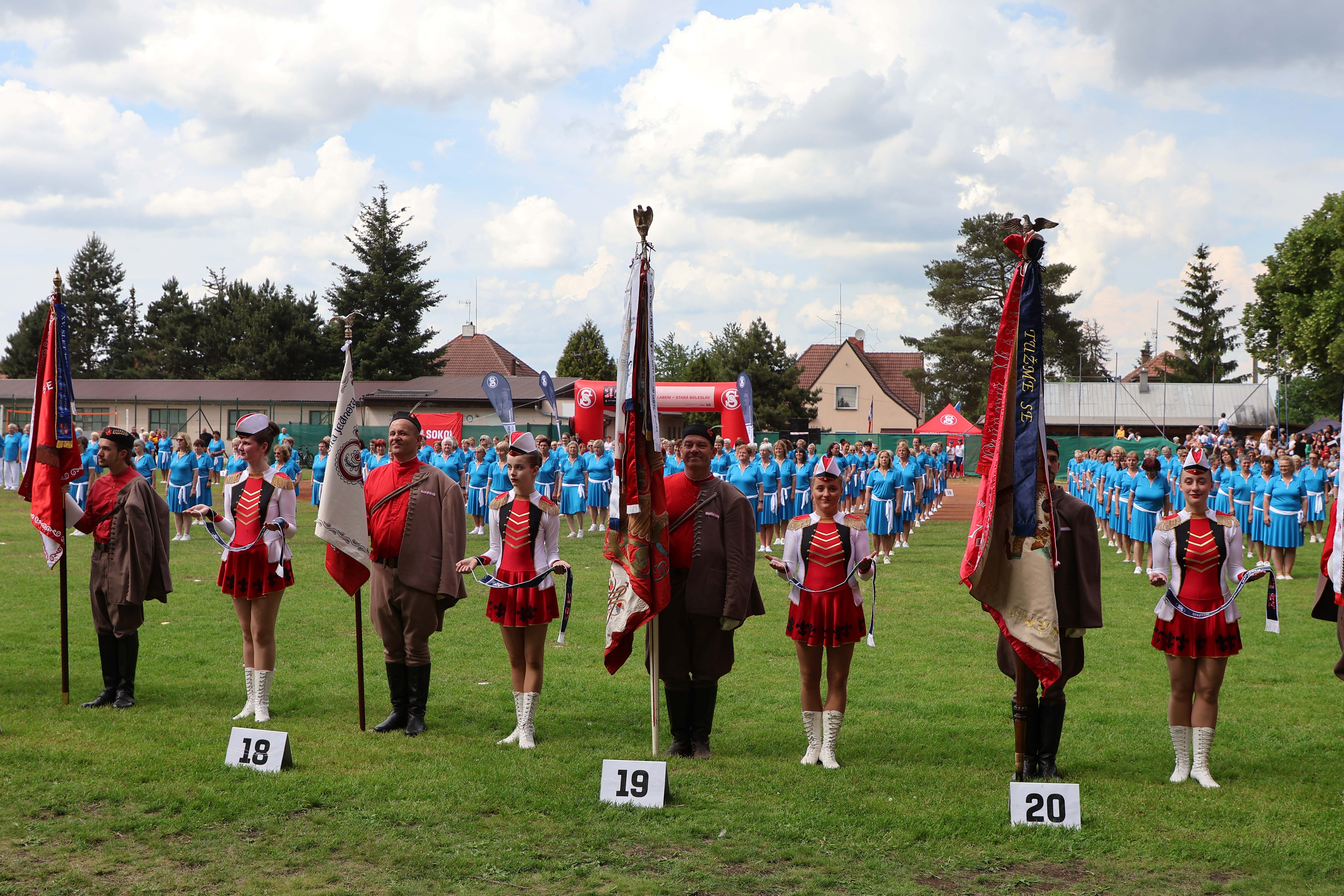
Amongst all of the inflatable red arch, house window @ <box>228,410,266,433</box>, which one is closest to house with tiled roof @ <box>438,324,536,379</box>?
house window @ <box>228,410,266,433</box>

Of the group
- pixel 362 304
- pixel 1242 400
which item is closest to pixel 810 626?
pixel 362 304

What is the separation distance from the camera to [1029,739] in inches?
230

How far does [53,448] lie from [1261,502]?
15544 mm

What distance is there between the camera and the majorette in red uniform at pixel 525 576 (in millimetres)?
6582

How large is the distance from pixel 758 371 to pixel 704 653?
44785mm

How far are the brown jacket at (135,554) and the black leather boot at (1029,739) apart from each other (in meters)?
5.77

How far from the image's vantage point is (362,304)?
56.4m

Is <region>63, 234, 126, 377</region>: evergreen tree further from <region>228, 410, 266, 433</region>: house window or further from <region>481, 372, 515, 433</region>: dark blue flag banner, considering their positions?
<region>481, 372, 515, 433</region>: dark blue flag banner

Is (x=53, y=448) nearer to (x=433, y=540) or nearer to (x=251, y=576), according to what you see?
(x=251, y=576)

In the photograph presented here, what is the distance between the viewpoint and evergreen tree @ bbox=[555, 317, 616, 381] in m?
64.5

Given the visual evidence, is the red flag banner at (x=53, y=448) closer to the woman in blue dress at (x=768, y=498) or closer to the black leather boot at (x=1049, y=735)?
the black leather boot at (x=1049, y=735)

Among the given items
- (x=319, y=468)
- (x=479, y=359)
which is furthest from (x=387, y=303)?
(x=319, y=468)

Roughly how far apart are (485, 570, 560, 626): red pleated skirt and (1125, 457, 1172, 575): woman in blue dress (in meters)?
11.4

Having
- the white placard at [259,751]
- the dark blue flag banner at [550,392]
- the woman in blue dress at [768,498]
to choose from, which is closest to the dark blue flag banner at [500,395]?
the dark blue flag banner at [550,392]
